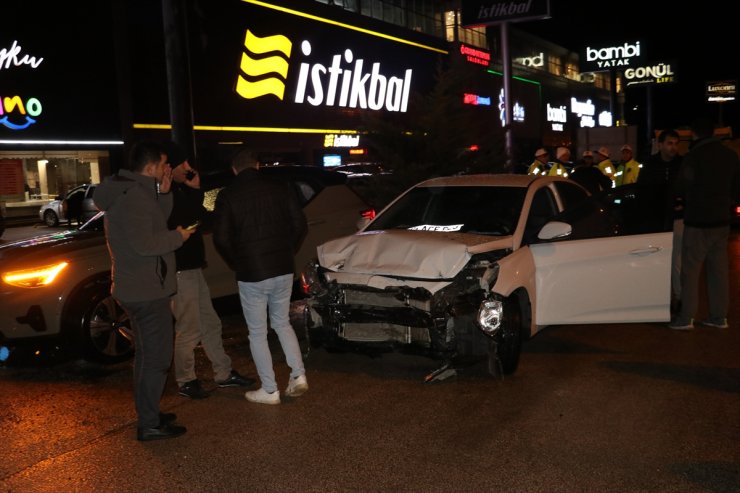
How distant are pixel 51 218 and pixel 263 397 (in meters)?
21.2

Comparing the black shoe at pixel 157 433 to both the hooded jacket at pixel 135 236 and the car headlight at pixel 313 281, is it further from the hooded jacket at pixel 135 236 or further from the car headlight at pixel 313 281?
the car headlight at pixel 313 281

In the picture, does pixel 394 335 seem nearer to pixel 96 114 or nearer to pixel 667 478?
pixel 667 478

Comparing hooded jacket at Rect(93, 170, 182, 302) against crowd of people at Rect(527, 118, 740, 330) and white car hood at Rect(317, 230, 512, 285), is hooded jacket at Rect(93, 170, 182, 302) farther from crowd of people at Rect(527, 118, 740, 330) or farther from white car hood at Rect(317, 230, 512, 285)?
crowd of people at Rect(527, 118, 740, 330)

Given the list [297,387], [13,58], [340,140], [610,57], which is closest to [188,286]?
[297,387]

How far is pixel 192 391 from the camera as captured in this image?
5562mm

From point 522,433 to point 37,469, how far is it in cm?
292

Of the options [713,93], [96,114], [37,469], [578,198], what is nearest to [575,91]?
[713,93]

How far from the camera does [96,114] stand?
1970cm

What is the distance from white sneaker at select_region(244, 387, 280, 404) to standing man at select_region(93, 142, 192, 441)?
28.1 inches

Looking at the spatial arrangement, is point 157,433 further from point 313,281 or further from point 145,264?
point 313,281

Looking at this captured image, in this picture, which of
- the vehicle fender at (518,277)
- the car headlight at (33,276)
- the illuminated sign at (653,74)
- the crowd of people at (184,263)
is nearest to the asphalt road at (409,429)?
the crowd of people at (184,263)

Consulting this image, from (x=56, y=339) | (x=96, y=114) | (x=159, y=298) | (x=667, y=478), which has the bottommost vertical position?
(x=667, y=478)

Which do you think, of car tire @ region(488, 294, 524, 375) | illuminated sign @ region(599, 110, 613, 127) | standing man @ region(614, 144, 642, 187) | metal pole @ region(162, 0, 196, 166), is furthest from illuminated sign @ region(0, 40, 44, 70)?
illuminated sign @ region(599, 110, 613, 127)

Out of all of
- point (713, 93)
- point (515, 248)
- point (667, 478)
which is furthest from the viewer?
point (713, 93)
